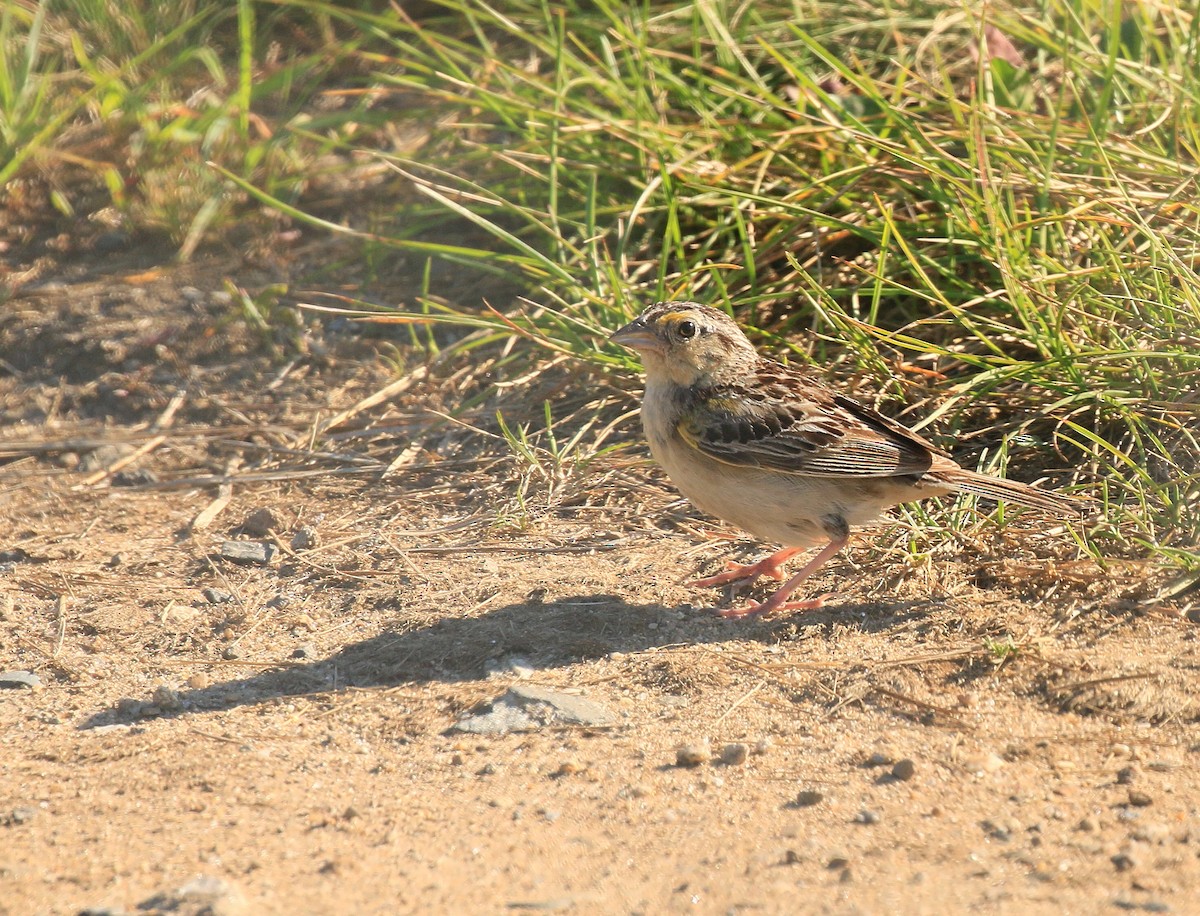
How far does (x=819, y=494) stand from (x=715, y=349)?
0.73 metres

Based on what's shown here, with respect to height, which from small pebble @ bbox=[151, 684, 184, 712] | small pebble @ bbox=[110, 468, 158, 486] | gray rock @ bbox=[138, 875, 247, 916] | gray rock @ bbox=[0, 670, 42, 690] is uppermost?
gray rock @ bbox=[138, 875, 247, 916]

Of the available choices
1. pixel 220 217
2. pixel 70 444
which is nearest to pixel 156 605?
pixel 70 444

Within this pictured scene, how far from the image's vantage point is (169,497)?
6395 millimetres

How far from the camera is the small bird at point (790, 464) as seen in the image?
16.5ft

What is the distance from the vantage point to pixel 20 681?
481cm

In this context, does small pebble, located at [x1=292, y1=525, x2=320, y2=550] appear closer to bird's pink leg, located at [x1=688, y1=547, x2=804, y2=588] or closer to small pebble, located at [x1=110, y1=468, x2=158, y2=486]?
small pebble, located at [x1=110, y1=468, x2=158, y2=486]

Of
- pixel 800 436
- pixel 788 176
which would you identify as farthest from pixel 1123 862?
pixel 788 176

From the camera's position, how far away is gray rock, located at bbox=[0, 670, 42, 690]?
480cm

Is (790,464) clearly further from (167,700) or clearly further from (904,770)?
(167,700)

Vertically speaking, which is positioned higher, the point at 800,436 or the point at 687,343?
the point at 687,343

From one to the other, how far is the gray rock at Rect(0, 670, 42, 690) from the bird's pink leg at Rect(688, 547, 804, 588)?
2429mm

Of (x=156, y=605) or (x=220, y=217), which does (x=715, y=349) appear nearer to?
(x=156, y=605)

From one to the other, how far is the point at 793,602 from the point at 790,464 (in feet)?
1.74

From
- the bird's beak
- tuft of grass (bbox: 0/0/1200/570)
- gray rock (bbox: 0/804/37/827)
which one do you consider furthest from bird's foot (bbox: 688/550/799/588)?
gray rock (bbox: 0/804/37/827)
